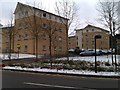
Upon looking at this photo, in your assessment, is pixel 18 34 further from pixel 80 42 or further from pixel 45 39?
pixel 80 42

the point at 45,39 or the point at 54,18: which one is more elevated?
the point at 54,18

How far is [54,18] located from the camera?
182 ft

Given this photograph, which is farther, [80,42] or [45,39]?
[80,42]

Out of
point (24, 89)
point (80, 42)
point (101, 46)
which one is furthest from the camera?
point (80, 42)

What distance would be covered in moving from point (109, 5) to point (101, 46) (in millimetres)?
68603

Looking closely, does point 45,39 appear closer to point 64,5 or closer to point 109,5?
point 64,5

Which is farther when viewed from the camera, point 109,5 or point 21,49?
point 21,49

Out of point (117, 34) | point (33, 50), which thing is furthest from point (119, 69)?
point (33, 50)

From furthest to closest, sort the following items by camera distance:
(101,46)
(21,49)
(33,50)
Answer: (101,46)
(21,49)
(33,50)

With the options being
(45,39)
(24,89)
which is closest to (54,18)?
(45,39)

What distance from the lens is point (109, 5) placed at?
960 inches

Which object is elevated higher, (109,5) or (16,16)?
(16,16)

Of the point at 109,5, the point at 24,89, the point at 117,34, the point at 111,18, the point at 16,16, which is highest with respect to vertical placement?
the point at 16,16

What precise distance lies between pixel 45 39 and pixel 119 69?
4013cm
